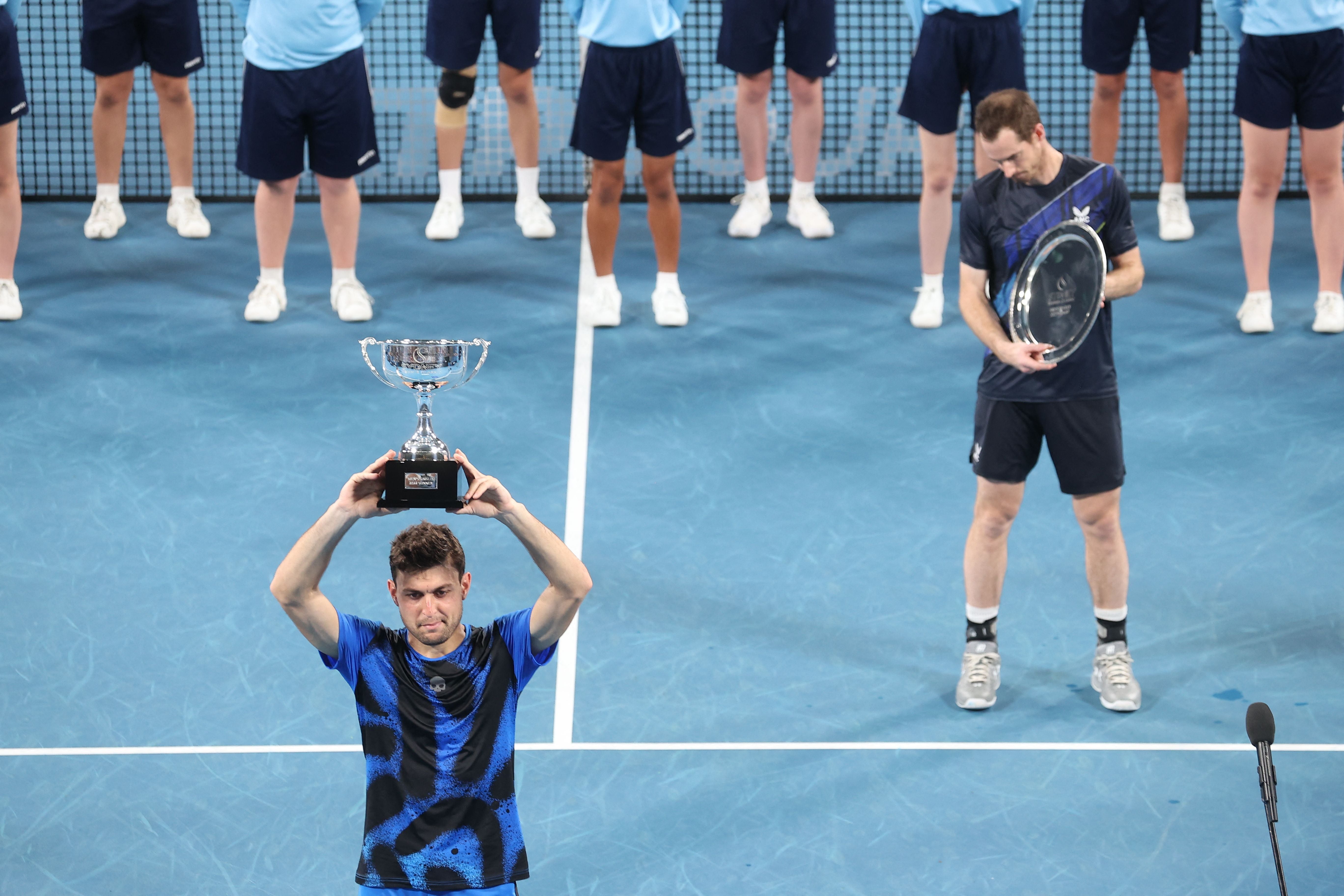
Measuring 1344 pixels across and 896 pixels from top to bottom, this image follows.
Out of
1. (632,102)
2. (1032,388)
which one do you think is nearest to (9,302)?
(632,102)

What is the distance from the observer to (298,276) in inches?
→ 368

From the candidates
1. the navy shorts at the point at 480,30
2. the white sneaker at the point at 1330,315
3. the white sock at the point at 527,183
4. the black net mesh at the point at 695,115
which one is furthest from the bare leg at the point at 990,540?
the black net mesh at the point at 695,115

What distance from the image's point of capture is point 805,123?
9.44 m

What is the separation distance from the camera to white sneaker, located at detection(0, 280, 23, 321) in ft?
28.5

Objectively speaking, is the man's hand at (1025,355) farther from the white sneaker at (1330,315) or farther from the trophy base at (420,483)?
the white sneaker at (1330,315)

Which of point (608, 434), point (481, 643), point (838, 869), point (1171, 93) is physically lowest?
point (838, 869)

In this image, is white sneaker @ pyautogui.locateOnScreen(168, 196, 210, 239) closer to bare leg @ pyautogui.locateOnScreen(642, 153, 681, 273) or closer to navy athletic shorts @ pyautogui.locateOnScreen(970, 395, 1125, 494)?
bare leg @ pyautogui.locateOnScreen(642, 153, 681, 273)

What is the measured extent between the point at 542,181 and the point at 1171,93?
361cm

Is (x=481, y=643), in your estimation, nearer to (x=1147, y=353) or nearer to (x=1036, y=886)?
(x=1036, y=886)

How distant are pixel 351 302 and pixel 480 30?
5.45 feet

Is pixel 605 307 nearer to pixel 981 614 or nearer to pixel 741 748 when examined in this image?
pixel 981 614

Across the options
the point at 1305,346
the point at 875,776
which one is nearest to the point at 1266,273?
the point at 1305,346

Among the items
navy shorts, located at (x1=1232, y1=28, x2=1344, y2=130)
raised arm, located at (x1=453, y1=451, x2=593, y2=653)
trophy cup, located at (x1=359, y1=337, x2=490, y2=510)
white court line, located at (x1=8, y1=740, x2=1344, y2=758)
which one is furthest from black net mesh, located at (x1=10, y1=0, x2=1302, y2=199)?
raised arm, located at (x1=453, y1=451, x2=593, y2=653)

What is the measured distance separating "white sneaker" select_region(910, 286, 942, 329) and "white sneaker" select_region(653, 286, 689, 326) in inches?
44.8
